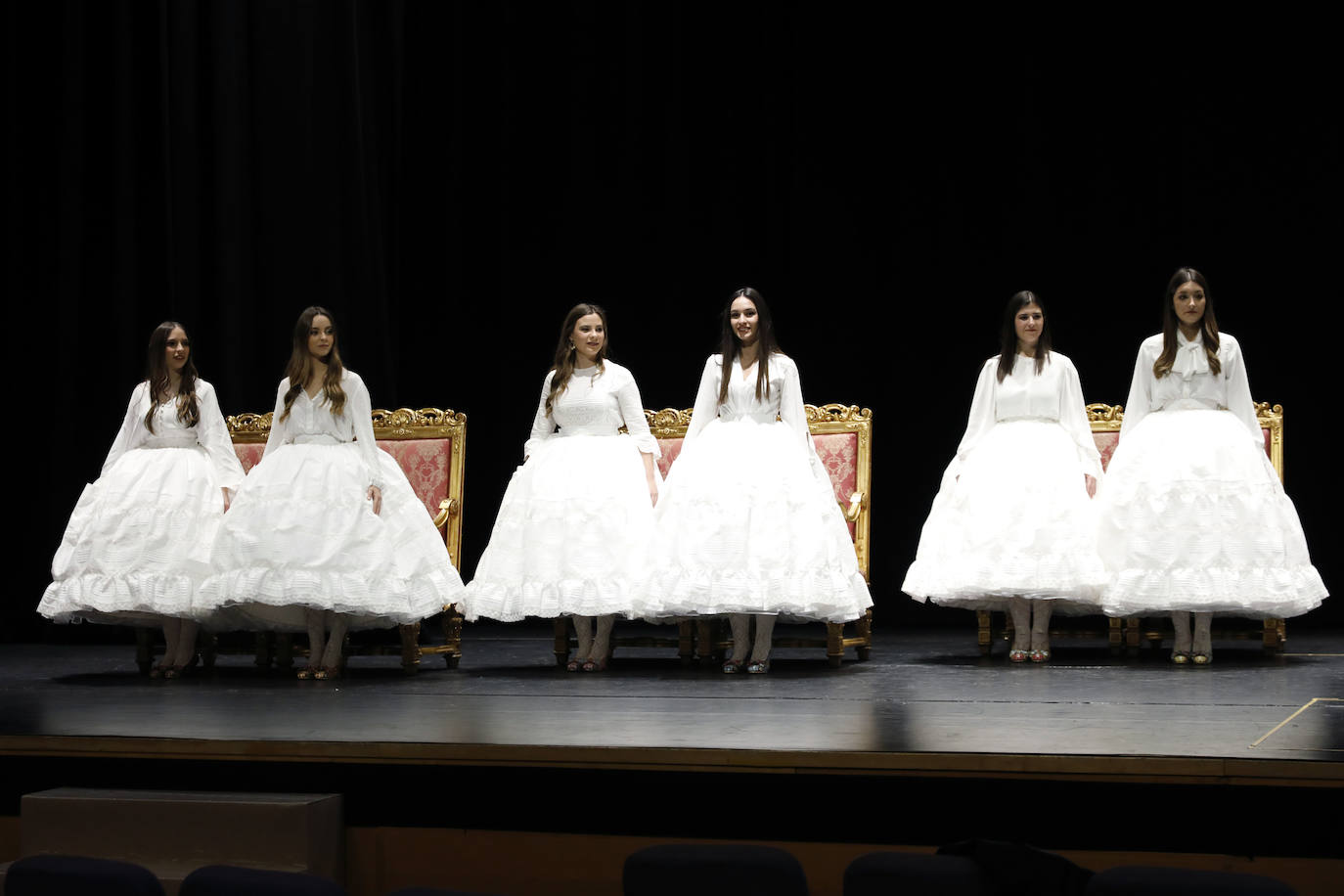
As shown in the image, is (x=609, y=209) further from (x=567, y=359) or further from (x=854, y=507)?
(x=854, y=507)

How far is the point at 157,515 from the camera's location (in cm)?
520

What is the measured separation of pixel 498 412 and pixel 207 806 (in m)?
4.59

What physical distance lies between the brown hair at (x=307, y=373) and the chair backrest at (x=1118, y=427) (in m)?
3.01

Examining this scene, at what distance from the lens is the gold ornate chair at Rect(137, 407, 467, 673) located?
5.43m

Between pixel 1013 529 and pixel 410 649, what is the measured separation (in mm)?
2221

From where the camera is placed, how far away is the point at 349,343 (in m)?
6.88

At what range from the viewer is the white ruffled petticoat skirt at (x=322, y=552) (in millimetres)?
4855

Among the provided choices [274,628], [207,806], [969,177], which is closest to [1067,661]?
[969,177]

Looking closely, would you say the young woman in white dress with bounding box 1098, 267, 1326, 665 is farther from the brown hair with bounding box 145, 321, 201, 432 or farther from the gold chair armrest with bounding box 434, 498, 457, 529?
the brown hair with bounding box 145, 321, 201, 432

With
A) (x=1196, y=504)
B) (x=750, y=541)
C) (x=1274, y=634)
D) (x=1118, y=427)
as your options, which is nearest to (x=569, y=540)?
(x=750, y=541)

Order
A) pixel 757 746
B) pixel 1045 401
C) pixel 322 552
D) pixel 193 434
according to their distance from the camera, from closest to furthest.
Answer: pixel 757 746, pixel 322 552, pixel 1045 401, pixel 193 434

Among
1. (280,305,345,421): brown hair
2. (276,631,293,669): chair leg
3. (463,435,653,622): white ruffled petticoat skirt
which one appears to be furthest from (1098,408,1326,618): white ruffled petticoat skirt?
(276,631,293,669): chair leg

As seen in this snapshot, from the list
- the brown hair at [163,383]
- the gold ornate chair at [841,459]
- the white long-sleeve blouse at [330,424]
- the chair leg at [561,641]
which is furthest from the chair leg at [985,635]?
the brown hair at [163,383]

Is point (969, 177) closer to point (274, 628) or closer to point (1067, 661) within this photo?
point (1067, 661)
